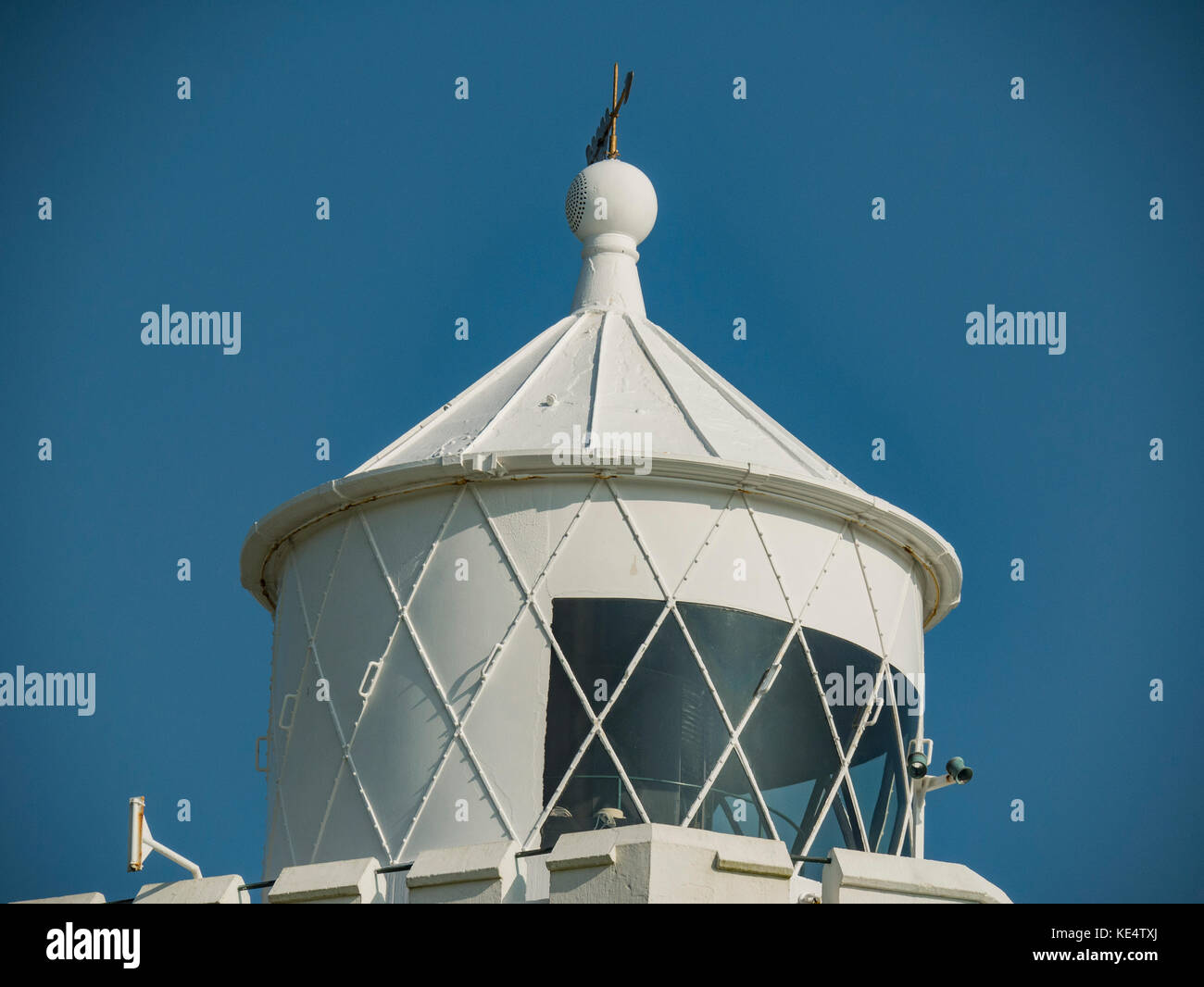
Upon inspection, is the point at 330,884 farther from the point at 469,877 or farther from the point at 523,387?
the point at 523,387

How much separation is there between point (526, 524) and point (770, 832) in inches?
112

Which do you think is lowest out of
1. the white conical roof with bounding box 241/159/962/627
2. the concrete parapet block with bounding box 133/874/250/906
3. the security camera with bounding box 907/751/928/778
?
the concrete parapet block with bounding box 133/874/250/906

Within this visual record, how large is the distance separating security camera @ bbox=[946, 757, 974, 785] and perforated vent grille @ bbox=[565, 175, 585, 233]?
21.6ft

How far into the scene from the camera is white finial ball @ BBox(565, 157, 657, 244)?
63.3 feet

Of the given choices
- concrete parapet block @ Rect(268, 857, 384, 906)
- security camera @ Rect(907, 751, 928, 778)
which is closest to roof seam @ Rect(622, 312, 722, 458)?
security camera @ Rect(907, 751, 928, 778)


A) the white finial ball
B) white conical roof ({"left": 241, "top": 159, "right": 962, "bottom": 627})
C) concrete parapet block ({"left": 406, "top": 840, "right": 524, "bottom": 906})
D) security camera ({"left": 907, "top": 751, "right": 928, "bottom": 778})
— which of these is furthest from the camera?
the white finial ball

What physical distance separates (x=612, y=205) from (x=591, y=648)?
5748mm

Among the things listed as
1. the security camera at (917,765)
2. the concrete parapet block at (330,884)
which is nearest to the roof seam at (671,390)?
the security camera at (917,765)

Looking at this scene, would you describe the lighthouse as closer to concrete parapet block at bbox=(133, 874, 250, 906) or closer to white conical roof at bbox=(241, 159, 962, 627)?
white conical roof at bbox=(241, 159, 962, 627)

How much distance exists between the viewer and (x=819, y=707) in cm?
1536

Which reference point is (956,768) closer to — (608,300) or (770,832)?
(770,832)

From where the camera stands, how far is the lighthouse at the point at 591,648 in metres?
14.7

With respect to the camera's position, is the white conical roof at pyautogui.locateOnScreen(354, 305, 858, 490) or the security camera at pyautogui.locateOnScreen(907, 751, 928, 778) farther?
the white conical roof at pyautogui.locateOnScreen(354, 305, 858, 490)

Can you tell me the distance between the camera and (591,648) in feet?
49.1
